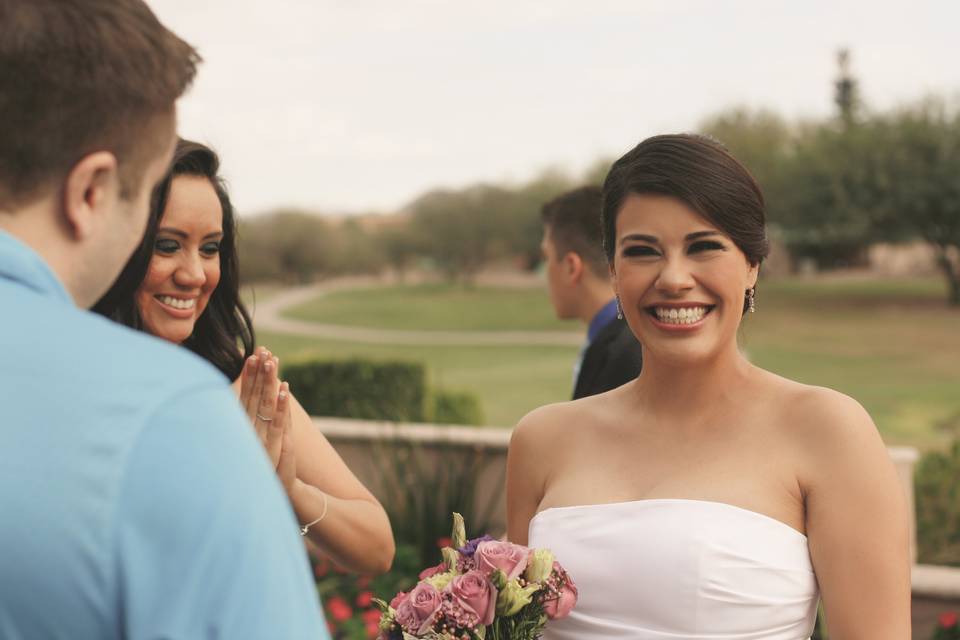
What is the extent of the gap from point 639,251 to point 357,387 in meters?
8.72

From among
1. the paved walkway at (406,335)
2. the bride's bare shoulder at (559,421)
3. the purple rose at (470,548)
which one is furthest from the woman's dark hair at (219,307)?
the paved walkway at (406,335)

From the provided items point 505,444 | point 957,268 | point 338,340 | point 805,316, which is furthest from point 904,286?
point 505,444

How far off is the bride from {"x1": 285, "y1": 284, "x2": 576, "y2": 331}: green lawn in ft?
131

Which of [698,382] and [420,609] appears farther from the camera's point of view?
[698,382]

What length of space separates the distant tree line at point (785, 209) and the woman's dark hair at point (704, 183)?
1712 centimetres

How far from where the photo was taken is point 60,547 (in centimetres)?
106

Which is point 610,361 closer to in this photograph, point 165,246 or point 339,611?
point 165,246

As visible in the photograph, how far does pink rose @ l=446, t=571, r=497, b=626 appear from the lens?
241 centimetres

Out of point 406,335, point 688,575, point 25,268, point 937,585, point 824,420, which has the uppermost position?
point 25,268

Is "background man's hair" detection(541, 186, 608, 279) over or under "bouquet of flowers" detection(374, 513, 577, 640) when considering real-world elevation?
over

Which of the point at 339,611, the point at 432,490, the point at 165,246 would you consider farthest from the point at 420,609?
the point at 432,490

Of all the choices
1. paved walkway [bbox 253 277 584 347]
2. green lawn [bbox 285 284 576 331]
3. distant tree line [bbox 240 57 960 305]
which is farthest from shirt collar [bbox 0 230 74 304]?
green lawn [bbox 285 284 576 331]

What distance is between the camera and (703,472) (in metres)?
2.90

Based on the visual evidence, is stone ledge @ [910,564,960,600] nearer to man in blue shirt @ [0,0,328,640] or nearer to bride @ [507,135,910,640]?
bride @ [507,135,910,640]
